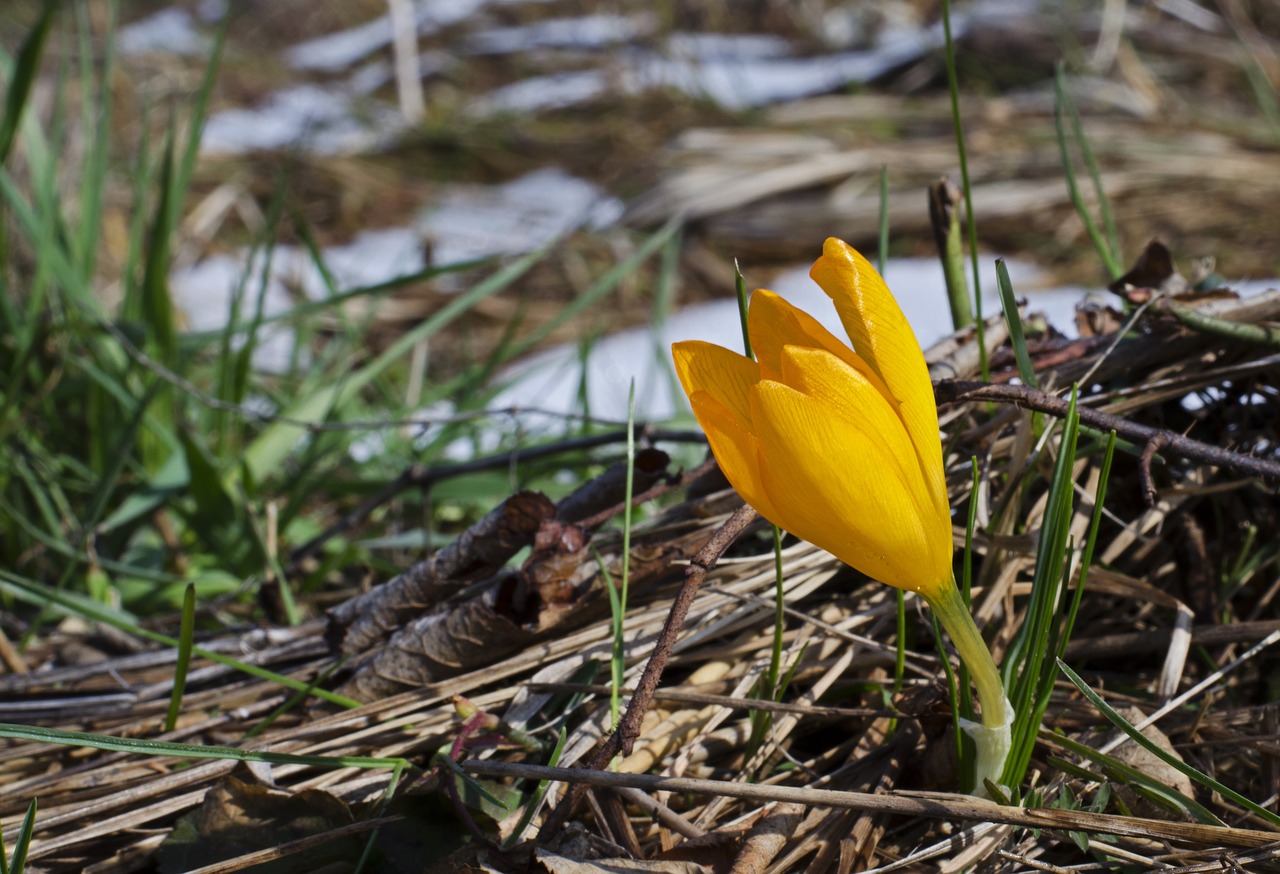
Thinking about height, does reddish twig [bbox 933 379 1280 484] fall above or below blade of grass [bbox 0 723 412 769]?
above

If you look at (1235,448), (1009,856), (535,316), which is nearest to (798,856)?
(1009,856)

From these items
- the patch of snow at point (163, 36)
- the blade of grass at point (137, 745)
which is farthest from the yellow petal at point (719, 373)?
the patch of snow at point (163, 36)

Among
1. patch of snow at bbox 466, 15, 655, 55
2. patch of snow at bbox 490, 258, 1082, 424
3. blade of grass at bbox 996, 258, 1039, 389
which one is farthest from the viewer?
patch of snow at bbox 466, 15, 655, 55

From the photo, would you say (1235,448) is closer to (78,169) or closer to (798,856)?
(798,856)

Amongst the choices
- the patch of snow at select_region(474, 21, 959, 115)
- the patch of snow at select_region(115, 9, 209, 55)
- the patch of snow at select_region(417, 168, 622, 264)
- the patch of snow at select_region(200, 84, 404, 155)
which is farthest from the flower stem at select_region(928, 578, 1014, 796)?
the patch of snow at select_region(115, 9, 209, 55)

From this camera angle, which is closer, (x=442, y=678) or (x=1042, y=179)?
(x=442, y=678)

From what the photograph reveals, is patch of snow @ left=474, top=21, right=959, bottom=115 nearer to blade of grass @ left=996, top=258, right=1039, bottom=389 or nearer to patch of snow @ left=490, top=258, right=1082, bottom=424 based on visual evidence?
patch of snow @ left=490, top=258, right=1082, bottom=424
